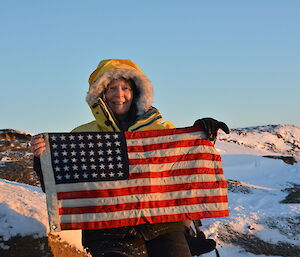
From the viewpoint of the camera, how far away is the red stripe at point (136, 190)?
10.6 feet

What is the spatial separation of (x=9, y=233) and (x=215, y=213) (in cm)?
214

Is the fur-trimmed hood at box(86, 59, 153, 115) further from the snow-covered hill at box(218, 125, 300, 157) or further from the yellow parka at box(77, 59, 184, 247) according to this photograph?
the snow-covered hill at box(218, 125, 300, 157)

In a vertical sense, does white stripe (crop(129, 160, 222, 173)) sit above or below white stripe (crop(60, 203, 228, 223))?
above

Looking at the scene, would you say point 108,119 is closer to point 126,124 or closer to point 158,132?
point 126,124

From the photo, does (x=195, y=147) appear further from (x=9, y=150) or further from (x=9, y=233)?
(x=9, y=150)

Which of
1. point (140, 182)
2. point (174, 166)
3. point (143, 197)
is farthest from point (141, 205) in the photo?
point (174, 166)

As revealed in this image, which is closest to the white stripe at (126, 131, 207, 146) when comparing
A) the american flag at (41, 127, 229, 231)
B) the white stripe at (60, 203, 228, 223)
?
the american flag at (41, 127, 229, 231)

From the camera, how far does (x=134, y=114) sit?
391cm

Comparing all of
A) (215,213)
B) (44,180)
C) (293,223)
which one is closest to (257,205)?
(293,223)

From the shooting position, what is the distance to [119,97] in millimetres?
3764

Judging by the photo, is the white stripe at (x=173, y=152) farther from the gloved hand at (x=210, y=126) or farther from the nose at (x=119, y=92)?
the nose at (x=119, y=92)

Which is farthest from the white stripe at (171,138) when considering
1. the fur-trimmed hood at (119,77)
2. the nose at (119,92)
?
the nose at (119,92)

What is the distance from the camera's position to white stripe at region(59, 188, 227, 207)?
323cm

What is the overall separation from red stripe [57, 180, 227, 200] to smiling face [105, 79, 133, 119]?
0.88 metres
